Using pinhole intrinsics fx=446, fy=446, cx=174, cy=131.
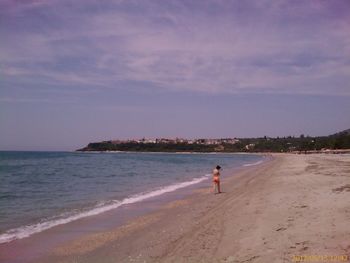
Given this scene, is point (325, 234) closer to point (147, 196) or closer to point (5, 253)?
point (5, 253)

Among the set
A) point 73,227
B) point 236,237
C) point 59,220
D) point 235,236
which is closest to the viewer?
point 236,237

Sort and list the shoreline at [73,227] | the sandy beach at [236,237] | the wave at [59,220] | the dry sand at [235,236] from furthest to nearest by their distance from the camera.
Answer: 1. the wave at [59,220]
2. the shoreline at [73,227]
3. the dry sand at [235,236]
4. the sandy beach at [236,237]

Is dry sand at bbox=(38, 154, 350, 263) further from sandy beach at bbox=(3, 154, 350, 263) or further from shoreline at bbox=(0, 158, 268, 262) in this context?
shoreline at bbox=(0, 158, 268, 262)

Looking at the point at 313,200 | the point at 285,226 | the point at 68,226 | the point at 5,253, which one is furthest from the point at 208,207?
the point at 5,253

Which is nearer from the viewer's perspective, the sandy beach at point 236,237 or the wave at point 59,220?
the sandy beach at point 236,237

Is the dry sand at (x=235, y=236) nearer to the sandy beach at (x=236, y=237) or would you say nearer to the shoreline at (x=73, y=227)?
the sandy beach at (x=236, y=237)

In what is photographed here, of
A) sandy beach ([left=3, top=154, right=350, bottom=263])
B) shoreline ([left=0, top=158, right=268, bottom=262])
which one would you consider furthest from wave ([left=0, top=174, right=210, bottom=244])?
sandy beach ([left=3, top=154, right=350, bottom=263])

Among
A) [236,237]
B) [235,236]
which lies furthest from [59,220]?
[236,237]

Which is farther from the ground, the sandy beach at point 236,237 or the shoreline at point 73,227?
the sandy beach at point 236,237

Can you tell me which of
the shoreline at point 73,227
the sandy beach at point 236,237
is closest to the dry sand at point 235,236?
the sandy beach at point 236,237

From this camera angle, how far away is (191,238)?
10523 mm

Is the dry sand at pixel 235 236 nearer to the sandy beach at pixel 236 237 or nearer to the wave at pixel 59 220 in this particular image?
the sandy beach at pixel 236 237

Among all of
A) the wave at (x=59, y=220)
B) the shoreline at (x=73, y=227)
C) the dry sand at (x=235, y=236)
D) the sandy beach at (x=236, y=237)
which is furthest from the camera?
the wave at (x=59, y=220)

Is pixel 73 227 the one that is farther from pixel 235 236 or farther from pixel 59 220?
pixel 235 236
